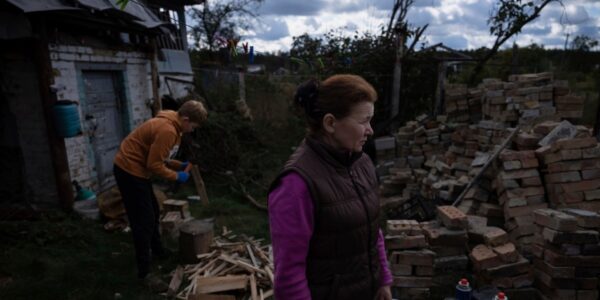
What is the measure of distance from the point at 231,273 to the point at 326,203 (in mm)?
3115

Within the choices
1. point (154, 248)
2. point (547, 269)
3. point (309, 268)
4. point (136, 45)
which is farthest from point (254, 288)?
point (136, 45)

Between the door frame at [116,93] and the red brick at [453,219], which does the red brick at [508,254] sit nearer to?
the red brick at [453,219]

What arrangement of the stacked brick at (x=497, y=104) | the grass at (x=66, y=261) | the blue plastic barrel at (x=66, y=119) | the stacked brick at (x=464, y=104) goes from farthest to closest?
the stacked brick at (x=464, y=104)
the stacked brick at (x=497, y=104)
the blue plastic barrel at (x=66, y=119)
the grass at (x=66, y=261)

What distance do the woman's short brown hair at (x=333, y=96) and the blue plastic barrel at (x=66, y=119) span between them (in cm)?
494

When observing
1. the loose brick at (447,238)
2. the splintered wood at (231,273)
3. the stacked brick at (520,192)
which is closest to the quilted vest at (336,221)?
the splintered wood at (231,273)

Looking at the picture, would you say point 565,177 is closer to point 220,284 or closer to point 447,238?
point 447,238

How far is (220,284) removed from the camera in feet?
12.9

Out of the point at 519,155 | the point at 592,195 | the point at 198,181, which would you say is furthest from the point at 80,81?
the point at 592,195

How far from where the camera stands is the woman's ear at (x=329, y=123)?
1678mm

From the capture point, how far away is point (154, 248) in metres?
4.75

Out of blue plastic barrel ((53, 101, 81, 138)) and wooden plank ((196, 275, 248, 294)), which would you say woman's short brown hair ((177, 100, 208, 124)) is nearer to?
wooden plank ((196, 275, 248, 294))

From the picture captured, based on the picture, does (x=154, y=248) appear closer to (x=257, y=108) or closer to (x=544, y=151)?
(x=544, y=151)

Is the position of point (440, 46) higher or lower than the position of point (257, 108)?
higher

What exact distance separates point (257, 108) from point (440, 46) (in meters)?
5.68
